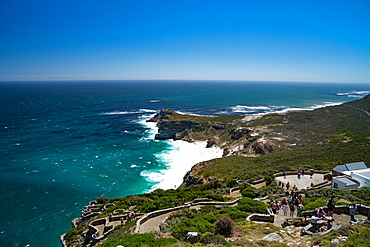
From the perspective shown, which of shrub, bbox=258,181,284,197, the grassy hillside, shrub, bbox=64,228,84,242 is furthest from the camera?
the grassy hillside

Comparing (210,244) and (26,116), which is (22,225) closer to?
(210,244)

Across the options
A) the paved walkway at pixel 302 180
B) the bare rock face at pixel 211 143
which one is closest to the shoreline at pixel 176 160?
the bare rock face at pixel 211 143

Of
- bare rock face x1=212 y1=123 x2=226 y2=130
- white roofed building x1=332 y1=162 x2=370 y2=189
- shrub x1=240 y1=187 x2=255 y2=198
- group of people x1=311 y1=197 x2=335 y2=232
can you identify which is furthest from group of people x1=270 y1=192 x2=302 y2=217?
bare rock face x1=212 y1=123 x2=226 y2=130

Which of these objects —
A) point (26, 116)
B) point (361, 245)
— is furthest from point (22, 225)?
point (26, 116)

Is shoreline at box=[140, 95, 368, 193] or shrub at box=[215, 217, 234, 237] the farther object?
shoreline at box=[140, 95, 368, 193]

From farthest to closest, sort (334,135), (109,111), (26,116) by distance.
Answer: (109,111) < (26,116) < (334,135)

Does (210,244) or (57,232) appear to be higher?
(210,244)

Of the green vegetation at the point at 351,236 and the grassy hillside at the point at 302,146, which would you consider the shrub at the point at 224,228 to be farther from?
the grassy hillside at the point at 302,146

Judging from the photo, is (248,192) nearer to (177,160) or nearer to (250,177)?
(250,177)

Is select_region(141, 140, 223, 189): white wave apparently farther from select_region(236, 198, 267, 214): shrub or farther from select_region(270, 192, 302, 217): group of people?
select_region(270, 192, 302, 217): group of people
